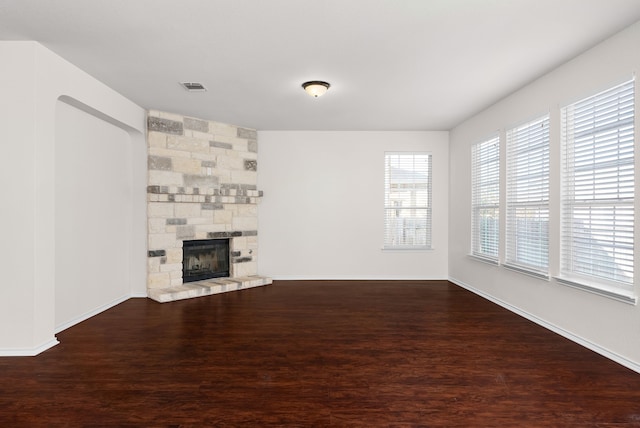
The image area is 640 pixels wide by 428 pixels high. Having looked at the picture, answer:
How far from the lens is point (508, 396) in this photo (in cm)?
236

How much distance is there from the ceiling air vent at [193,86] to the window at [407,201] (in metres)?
3.46

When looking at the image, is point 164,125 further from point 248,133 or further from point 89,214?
point 89,214

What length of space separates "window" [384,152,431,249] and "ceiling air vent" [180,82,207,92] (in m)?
3.46

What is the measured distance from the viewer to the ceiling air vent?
13.4ft

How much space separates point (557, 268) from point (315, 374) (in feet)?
8.99

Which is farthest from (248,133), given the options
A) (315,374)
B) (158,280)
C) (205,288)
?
(315,374)

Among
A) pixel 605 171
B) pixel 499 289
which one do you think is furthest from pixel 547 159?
pixel 499 289

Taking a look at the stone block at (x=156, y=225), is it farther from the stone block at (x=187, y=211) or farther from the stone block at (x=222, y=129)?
the stone block at (x=222, y=129)

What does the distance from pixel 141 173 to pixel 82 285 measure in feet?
5.77

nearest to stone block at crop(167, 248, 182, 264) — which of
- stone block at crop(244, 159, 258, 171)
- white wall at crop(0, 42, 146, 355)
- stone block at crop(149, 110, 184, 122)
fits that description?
stone block at crop(244, 159, 258, 171)

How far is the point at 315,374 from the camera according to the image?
2.66 m

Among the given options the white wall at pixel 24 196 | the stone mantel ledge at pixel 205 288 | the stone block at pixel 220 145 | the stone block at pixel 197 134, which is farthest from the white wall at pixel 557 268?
the white wall at pixel 24 196

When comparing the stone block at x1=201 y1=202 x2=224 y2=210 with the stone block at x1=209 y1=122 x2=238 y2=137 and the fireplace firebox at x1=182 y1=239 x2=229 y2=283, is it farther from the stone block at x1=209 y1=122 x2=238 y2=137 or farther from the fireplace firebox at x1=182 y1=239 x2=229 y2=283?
the stone block at x1=209 y1=122 x2=238 y2=137

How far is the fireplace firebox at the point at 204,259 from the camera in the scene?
5668 millimetres
